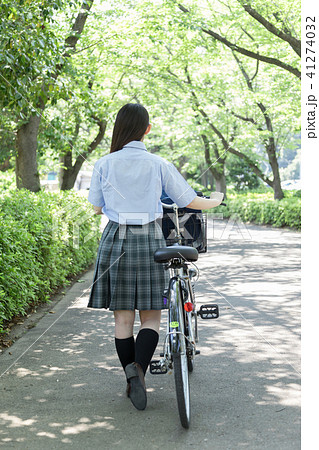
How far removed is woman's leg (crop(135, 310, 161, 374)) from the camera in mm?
4039

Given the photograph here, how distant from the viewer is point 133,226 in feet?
13.4

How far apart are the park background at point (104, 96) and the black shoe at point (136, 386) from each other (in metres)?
1.58

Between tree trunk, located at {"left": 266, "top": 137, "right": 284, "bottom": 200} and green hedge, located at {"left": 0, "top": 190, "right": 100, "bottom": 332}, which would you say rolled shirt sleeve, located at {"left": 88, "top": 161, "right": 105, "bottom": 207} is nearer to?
green hedge, located at {"left": 0, "top": 190, "right": 100, "bottom": 332}

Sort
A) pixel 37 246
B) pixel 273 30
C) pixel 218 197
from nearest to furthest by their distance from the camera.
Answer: pixel 218 197, pixel 37 246, pixel 273 30

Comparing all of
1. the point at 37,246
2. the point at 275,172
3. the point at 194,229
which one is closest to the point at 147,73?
the point at 275,172

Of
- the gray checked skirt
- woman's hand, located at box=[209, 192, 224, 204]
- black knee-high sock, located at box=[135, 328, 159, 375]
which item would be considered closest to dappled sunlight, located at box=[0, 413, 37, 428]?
black knee-high sock, located at box=[135, 328, 159, 375]

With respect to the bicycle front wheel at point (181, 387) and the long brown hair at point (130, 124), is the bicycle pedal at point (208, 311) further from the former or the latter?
the long brown hair at point (130, 124)

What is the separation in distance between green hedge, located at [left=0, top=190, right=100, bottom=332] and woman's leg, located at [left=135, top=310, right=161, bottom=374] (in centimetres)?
182

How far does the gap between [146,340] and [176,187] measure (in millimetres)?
1034

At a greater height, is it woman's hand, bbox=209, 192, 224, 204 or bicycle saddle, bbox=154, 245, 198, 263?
woman's hand, bbox=209, 192, 224, 204

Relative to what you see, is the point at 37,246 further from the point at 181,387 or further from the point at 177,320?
the point at 181,387

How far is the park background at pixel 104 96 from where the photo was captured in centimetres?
757

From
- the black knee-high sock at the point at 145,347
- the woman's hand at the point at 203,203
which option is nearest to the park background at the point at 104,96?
Result: the woman's hand at the point at 203,203

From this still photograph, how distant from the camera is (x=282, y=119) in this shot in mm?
27078
